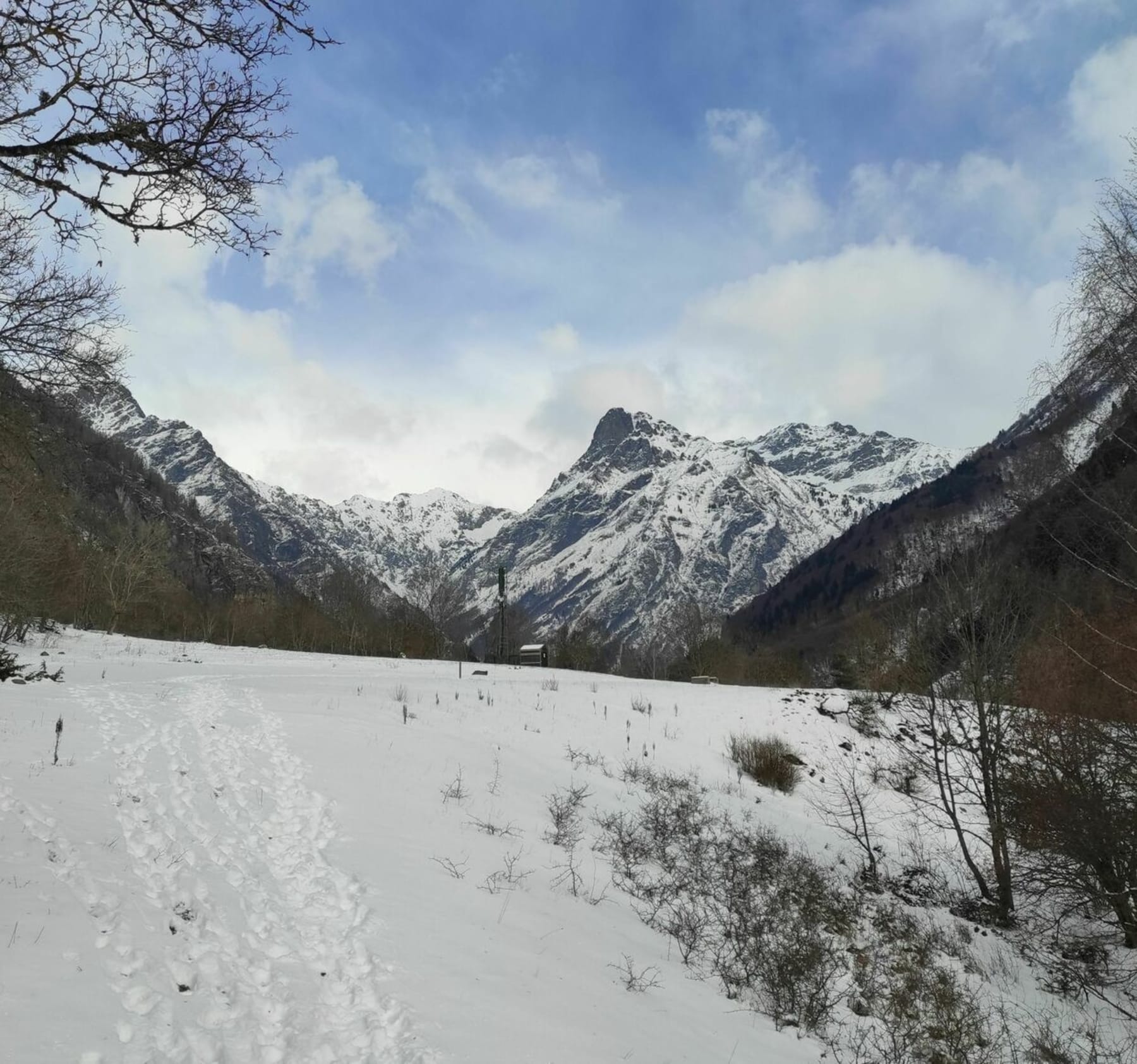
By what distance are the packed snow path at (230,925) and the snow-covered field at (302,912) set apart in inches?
0.8

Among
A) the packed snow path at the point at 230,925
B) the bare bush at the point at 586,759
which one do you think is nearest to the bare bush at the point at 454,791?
the packed snow path at the point at 230,925

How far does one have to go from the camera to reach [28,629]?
2797 cm

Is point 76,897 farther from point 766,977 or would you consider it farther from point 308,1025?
point 766,977

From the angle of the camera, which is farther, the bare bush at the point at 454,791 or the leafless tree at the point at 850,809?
the leafless tree at the point at 850,809

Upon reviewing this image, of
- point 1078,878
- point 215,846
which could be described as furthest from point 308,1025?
point 1078,878

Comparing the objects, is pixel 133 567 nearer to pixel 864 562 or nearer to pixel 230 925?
pixel 230 925

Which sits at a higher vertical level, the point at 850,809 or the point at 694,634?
the point at 694,634

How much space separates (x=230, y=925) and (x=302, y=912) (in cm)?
67

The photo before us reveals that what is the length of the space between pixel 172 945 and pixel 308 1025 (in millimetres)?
1340

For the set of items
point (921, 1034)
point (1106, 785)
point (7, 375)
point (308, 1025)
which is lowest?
point (921, 1034)

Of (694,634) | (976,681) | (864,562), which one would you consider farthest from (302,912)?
(864,562)

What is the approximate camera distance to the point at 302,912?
5.89m

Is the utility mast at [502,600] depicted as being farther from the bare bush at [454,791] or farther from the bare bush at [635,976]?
the bare bush at [635,976]

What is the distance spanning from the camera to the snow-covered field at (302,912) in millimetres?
4160
